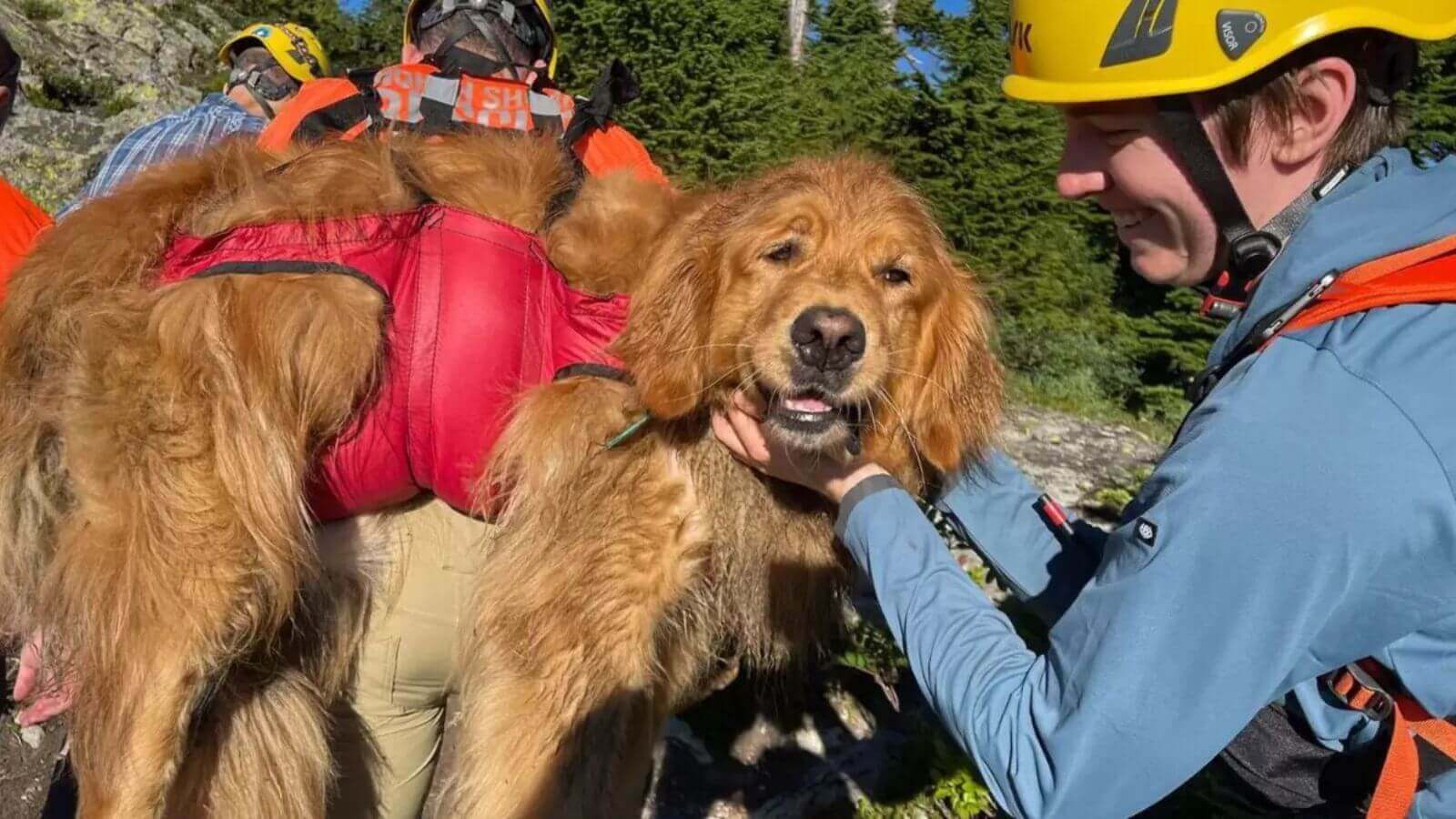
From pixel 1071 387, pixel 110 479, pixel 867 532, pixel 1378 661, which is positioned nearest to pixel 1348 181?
pixel 1378 661

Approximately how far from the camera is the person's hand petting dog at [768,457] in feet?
8.34

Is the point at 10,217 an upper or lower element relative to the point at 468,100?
lower

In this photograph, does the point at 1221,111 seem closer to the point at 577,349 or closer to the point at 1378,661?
the point at 1378,661

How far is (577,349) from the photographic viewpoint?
2750 mm

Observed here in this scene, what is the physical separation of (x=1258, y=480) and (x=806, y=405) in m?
1.28

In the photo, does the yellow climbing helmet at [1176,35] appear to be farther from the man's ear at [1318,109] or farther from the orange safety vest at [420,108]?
the orange safety vest at [420,108]

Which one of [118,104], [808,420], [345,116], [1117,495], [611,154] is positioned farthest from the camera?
[118,104]

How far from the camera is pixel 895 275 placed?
9.20 ft

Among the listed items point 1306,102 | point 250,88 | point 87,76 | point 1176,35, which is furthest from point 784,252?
point 87,76

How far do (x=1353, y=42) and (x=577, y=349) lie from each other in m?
1.94

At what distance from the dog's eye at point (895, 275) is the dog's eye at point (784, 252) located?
0.26 metres

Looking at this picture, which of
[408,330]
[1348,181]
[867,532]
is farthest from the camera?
[408,330]

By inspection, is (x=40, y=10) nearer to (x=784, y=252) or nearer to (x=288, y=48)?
(x=288, y=48)

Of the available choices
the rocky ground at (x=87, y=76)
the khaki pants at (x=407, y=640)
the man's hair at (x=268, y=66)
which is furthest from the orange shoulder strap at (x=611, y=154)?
the rocky ground at (x=87, y=76)
